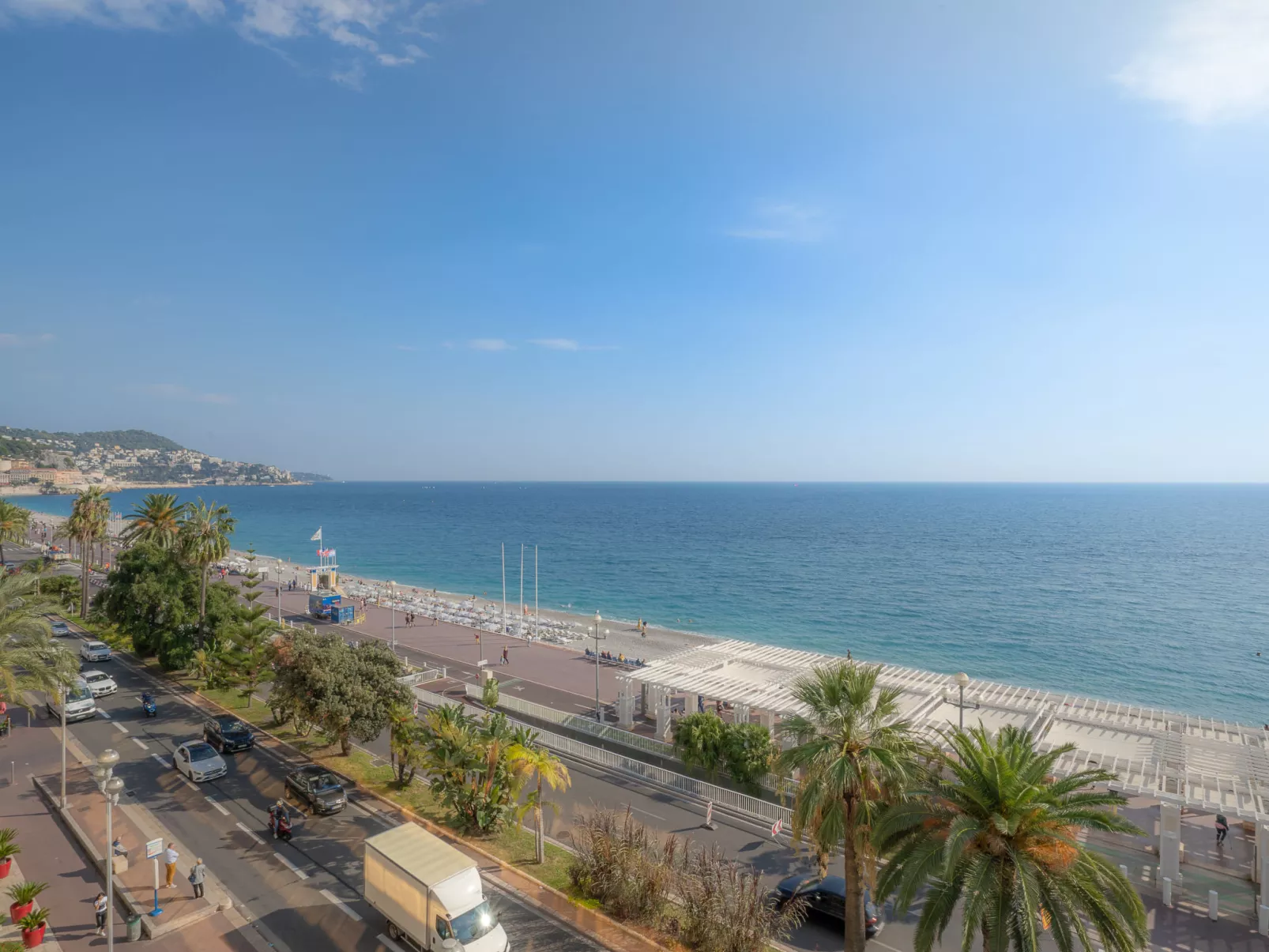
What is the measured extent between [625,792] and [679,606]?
49.6m

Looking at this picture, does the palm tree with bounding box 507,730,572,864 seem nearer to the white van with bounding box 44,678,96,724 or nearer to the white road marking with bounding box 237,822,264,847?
the white road marking with bounding box 237,822,264,847

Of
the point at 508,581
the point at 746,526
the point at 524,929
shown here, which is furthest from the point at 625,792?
the point at 746,526

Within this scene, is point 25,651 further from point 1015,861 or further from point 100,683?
point 1015,861

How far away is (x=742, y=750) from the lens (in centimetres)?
2272

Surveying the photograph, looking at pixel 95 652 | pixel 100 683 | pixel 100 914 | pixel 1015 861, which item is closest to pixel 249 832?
pixel 100 914

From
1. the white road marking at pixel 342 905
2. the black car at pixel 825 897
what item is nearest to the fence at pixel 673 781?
the black car at pixel 825 897

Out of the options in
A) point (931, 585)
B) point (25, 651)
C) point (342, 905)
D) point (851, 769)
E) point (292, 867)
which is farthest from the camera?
point (931, 585)

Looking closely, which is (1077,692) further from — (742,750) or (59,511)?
(59,511)

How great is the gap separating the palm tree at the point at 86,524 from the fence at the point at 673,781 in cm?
3844

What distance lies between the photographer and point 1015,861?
939 cm

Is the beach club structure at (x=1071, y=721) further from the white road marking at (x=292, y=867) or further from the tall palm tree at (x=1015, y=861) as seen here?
the white road marking at (x=292, y=867)

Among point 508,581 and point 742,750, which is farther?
point 508,581

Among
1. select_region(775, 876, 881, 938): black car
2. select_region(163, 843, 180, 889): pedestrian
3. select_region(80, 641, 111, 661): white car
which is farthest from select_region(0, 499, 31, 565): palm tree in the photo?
select_region(775, 876, 881, 938): black car

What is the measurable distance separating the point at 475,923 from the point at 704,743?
11951 millimetres
